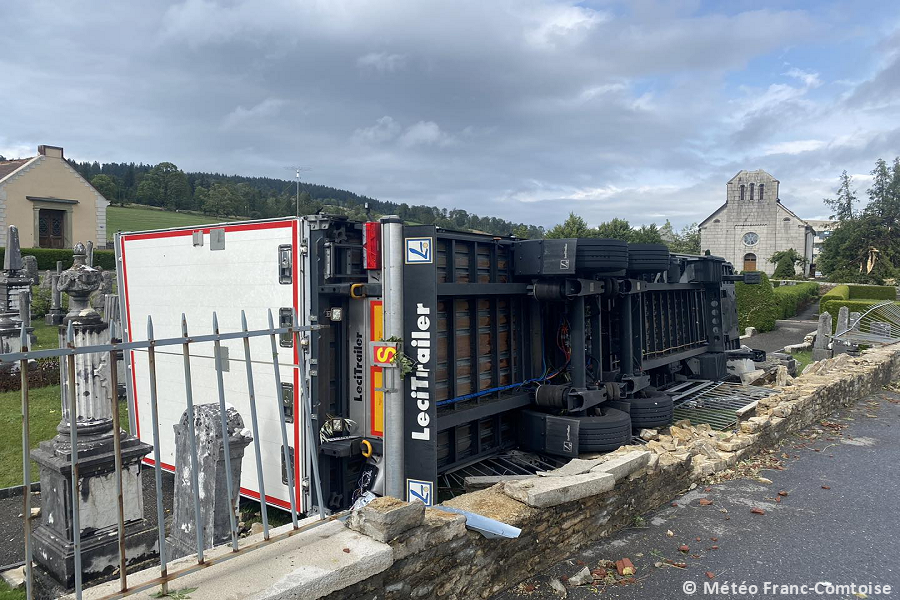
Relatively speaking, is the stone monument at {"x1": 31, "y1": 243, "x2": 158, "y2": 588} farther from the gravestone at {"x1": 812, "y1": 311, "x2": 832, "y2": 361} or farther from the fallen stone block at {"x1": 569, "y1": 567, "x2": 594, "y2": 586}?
the gravestone at {"x1": 812, "y1": 311, "x2": 832, "y2": 361}

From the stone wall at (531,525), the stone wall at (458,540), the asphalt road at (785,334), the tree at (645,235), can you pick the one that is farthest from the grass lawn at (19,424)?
the tree at (645,235)

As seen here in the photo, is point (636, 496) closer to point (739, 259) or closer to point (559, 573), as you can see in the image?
point (559, 573)

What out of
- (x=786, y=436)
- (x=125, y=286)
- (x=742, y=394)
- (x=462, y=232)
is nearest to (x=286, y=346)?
(x=462, y=232)

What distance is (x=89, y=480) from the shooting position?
536cm

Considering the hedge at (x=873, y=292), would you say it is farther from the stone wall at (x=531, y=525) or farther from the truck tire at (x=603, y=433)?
the truck tire at (x=603, y=433)

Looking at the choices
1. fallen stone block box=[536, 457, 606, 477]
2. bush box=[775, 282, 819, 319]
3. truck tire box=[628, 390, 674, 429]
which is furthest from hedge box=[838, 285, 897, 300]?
fallen stone block box=[536, 457, 606, 477]

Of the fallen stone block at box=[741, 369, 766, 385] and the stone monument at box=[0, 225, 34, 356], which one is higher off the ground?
the stone monument at box=[0, 225, 34, 356]

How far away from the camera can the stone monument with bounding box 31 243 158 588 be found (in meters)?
5.27

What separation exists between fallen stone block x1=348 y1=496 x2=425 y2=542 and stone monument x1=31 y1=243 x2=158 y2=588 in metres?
2.74

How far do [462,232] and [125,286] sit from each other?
15.6 feet

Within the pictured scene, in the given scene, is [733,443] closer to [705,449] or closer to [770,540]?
[705,449]

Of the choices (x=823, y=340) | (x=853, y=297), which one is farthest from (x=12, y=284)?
(x=853, y=297)

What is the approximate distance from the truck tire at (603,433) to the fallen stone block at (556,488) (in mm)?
2154

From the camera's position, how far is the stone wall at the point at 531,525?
12.4ft
